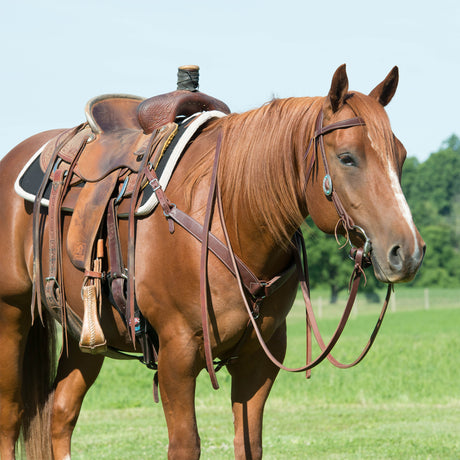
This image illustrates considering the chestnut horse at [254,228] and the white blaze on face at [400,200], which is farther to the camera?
the chestnut horse at [254,228]

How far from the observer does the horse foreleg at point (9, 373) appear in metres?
4.41

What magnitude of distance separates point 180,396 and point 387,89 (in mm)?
1793

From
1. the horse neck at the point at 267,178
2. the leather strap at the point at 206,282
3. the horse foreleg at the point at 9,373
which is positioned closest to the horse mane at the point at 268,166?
the horse neck at the point at 267,178

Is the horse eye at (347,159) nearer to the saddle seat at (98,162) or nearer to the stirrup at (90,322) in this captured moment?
the saddle seat at (98,162)

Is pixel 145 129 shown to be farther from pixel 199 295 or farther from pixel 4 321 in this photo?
pixel 4 321

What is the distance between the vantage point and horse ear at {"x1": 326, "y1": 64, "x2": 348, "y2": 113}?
3025mm

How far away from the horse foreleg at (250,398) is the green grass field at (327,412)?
9.11 feet

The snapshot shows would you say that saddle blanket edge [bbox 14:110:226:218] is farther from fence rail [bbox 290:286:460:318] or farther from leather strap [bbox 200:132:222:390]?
fence rail [bbox 290:286:460:318]

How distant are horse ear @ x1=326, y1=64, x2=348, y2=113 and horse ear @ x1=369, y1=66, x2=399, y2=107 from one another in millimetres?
247

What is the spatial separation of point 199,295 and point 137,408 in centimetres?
833

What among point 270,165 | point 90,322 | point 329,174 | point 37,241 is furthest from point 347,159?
point 37,241

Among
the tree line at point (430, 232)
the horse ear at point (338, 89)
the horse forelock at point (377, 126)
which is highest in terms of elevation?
the horse ear at point (338, 89)

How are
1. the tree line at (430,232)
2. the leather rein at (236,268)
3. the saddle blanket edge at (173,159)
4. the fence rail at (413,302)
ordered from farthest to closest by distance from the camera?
the tree line at (430,232) < the fence rail at (413,302) < the saddle blanket edge at (173,159) < the leather rein at (236,268)

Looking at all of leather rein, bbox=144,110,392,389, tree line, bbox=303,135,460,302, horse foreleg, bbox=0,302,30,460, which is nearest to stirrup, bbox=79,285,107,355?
→ leather rein, bbox=144,110,392,389
